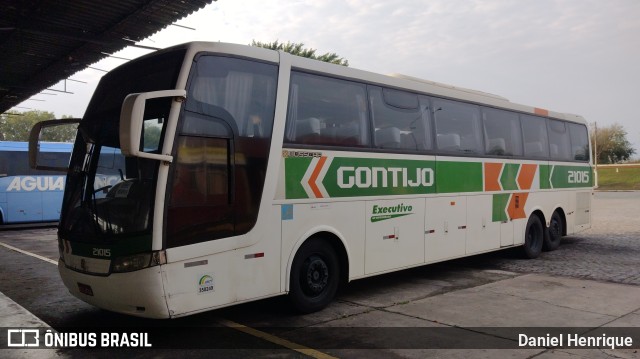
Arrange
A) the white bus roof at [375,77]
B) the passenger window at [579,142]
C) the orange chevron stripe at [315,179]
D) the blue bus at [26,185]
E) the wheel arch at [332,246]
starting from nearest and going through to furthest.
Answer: the white bus roof at [375,77] < the wheel arch at [332,246] < the orange chevron stripe at [315,179] < the passenger window at [579,142] < the blue bus at [26,185]

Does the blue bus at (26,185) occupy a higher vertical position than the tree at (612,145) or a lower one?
lower

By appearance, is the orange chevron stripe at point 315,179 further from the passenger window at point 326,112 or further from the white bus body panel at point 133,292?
the white bus body panel at point 133,292

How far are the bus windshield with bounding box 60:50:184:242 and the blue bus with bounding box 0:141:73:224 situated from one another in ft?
47.7

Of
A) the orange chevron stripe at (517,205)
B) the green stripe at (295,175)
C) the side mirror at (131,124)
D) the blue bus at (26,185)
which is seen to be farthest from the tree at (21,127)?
the side mirror at (131,124)

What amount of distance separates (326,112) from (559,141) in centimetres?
838

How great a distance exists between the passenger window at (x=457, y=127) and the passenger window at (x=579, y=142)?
16.1 ft

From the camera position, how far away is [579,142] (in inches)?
535

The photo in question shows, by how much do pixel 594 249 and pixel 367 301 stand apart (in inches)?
323

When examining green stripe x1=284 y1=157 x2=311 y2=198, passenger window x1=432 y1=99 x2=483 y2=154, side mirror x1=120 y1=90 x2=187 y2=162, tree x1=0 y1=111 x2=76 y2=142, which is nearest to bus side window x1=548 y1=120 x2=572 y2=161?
passenger window x1=432 y1=99 x2=483 y2=154

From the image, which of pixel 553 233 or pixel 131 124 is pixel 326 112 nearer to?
pixel 131 124

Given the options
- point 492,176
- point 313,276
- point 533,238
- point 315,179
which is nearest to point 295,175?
point 315,179

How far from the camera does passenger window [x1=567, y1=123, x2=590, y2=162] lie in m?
13.2

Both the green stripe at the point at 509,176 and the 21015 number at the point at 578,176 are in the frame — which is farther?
the 21015 number at the point at 578,176

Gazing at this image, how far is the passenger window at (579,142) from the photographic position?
13250 millimetres
